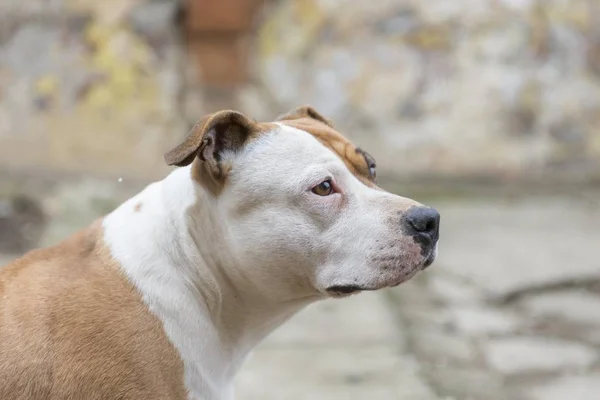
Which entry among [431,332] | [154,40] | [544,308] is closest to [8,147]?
[154,40]

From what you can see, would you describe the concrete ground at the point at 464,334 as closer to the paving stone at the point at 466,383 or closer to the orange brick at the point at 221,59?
the paving stone at the point at 466,383

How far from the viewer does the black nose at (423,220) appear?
2346mm

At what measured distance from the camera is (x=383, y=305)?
4.48 meters

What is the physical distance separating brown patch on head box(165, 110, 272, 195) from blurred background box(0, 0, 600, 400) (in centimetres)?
295

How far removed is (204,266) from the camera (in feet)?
8.02

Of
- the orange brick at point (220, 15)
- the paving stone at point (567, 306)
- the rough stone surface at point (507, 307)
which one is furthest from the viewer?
the orange brick at point (220, 15)

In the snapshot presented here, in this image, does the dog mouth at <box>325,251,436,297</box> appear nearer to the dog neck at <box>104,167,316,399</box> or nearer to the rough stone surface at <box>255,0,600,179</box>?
the dog neck at <box>104,167,316,399</box>

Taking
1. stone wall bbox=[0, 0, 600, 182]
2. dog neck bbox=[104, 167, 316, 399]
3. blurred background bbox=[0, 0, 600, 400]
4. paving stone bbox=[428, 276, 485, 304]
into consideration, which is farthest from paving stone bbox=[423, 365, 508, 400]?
stone wall bbox=[0, 0, 600, 182]

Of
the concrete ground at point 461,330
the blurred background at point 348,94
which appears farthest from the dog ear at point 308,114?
the blurred background at point 348,94

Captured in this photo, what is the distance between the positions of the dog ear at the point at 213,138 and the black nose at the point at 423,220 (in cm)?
53

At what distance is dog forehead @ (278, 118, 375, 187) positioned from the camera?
2.52m

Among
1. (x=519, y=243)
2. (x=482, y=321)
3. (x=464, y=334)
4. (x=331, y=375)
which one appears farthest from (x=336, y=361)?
(x=519, y=243)

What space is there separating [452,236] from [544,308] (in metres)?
1.06

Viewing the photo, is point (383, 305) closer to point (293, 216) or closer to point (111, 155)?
point (293, 216)
